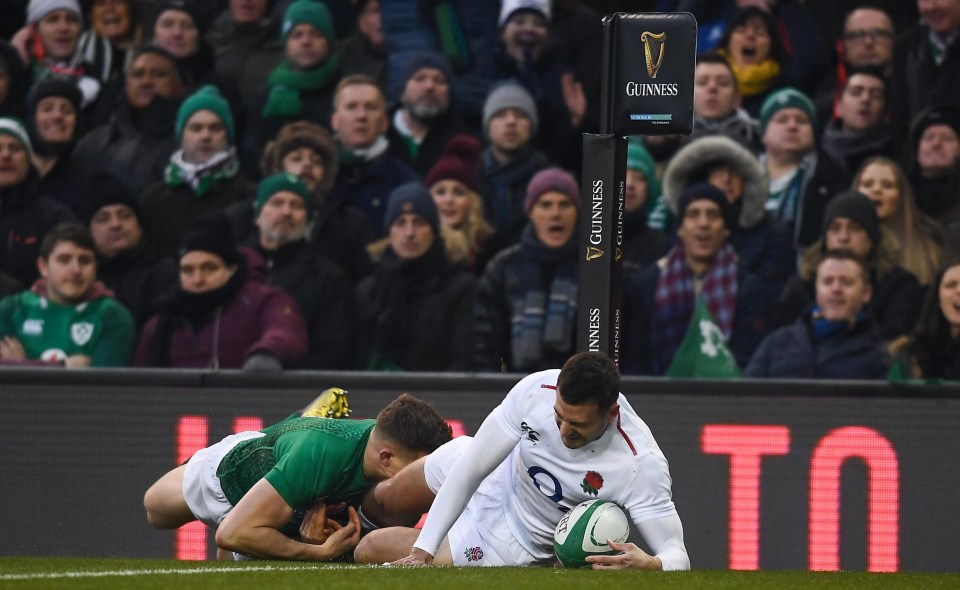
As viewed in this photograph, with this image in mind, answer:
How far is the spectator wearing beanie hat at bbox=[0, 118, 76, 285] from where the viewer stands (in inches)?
439

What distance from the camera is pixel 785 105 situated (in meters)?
10.6

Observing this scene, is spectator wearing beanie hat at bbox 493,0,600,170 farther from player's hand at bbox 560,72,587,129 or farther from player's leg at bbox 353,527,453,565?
player's leg at bbox 353,527,453,565

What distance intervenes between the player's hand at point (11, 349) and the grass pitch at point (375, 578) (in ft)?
8.73

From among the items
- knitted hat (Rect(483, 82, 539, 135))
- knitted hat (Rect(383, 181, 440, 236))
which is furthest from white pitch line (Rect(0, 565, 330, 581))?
knitted hat (Rect(483, 82, 539, 135))

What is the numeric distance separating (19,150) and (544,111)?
11.9 feet

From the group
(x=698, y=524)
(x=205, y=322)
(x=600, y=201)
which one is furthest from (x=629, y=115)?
(x=205, y=322)

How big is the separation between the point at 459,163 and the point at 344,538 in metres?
3.82

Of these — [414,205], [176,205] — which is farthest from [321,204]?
[176,205]

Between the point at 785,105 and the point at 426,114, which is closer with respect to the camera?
the point at 785,105

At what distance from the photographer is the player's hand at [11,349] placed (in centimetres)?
1001

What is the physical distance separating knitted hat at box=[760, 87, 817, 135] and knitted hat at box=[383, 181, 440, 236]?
7.30 feet

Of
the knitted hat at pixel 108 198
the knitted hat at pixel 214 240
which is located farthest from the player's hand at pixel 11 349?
the knitted hat at pixel 108 198

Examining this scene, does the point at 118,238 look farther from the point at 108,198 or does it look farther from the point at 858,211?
the point at 858,211

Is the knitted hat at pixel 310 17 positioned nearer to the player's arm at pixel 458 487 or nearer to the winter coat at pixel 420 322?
the winter coat at pixel 420 322
